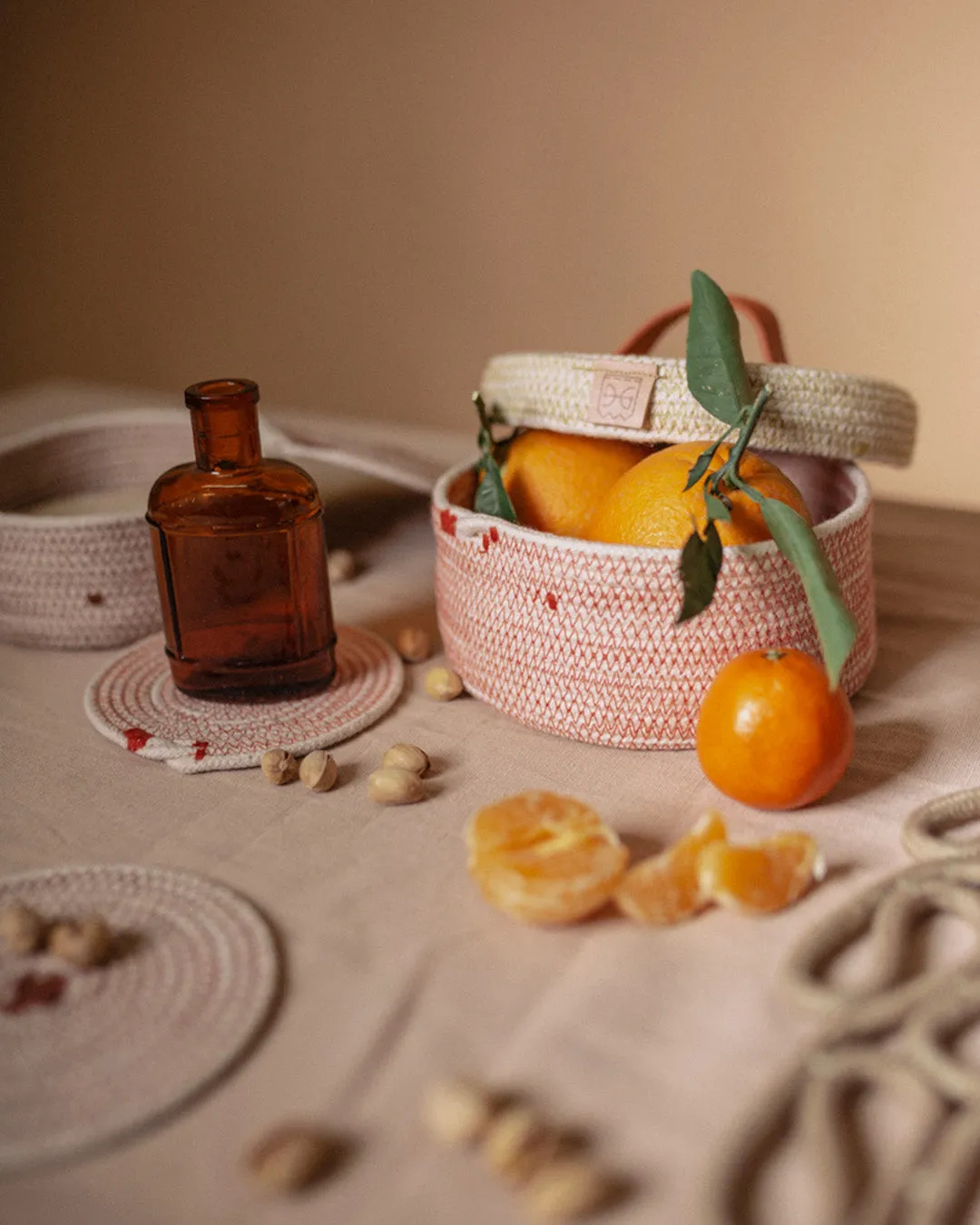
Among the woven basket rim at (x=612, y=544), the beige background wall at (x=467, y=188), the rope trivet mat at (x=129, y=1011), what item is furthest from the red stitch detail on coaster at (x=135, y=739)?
the beige background wall at (x=467, y=188)

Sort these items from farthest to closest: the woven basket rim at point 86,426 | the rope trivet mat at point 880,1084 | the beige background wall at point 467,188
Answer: the beige background wall at point 467,188 → the woven basket rim at point 86,426 → the rope trivet mat at point 880,1084

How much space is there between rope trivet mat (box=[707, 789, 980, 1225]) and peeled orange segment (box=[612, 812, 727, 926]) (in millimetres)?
62

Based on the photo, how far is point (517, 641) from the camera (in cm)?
74

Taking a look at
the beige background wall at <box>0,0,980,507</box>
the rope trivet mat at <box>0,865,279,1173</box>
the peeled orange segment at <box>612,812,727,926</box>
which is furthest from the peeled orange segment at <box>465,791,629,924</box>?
the beige background wall at <box>0,0,980,507</box>

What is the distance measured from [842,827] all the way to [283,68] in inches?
70.2

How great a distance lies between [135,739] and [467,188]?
1.36m

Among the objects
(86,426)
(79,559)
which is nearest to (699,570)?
(79,559)

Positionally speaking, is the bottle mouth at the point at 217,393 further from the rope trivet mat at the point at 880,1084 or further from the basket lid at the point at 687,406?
the rope trivet mat at the point at 880,1084

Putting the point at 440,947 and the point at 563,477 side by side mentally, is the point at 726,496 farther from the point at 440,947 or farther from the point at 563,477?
the point at 440,947

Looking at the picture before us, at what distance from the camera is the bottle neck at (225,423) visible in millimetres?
723

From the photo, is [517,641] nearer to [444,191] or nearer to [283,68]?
[444,191]

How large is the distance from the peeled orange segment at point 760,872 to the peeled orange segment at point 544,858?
5 centimetres

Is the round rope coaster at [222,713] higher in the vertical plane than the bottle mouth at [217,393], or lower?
lower

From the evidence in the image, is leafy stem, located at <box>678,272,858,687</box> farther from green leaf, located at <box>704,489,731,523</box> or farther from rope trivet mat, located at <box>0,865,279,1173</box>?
rope trivet mat, located at <box>0,865,279,1173</box>
